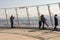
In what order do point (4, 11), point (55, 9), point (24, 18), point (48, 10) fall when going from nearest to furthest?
point (55, 9), point (48, 10), point (24, 18), point (4, 11)

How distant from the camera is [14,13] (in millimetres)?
25062

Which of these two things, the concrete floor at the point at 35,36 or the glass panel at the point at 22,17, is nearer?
the concrete floor at the point at 35,36

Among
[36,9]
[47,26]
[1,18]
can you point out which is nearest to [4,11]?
[1,18]

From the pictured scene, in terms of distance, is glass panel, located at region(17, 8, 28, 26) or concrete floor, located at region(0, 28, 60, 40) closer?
concrete floor, located at region(0, 28, 60, 40)

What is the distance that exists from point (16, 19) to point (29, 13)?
8.61 ft

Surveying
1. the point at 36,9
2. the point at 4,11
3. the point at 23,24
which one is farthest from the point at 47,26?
the point at 4,11

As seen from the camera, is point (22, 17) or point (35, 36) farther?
point (22, 17)

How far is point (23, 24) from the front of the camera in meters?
24.3

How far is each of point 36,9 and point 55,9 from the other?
11.0 ft

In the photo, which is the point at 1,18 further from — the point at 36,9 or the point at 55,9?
the point at 55,9

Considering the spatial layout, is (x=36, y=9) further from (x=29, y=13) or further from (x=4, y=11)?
(x=4, y=11)

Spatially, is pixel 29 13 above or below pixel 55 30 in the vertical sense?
above

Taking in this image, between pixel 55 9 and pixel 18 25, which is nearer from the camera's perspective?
pixel 55 9

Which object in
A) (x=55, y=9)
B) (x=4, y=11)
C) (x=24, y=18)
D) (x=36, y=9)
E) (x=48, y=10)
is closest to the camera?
(x=55, y=9)
